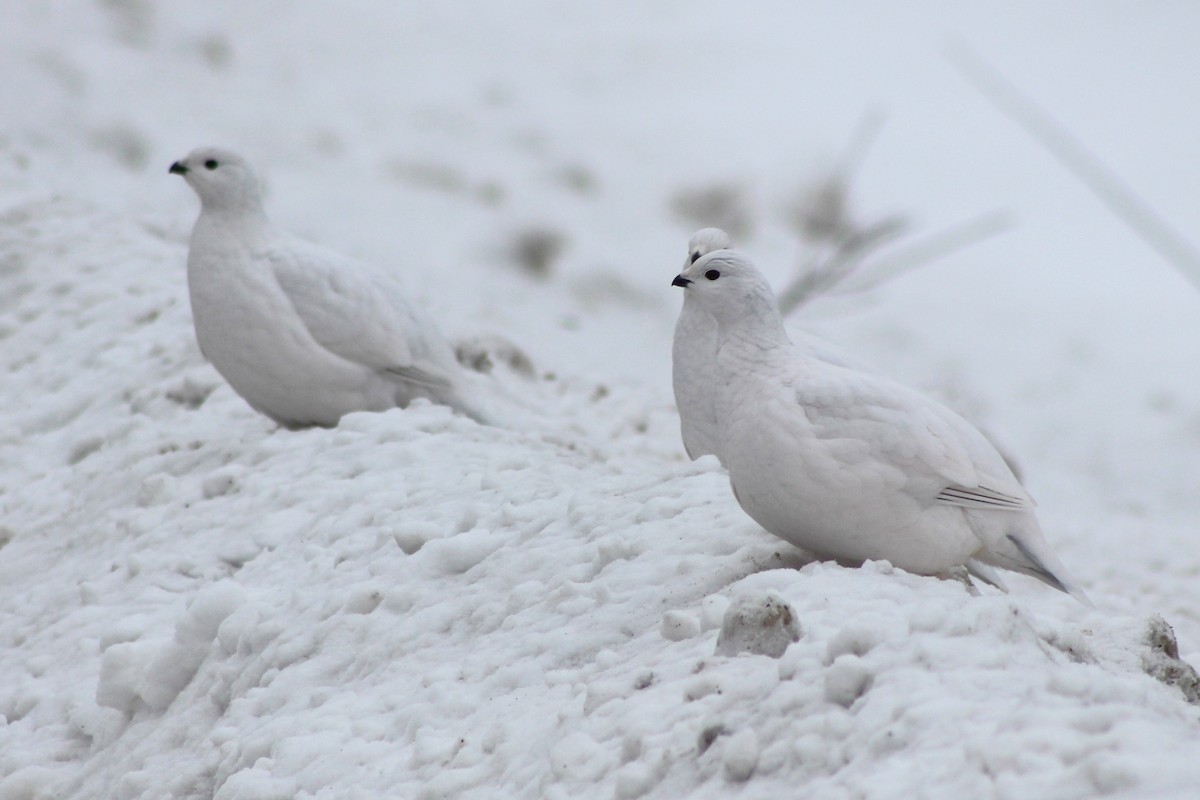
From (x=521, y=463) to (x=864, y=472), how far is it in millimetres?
1645

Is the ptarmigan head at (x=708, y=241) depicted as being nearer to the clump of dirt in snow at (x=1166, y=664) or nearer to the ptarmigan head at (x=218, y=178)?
the ptarmigan head at (x=218, y=178)

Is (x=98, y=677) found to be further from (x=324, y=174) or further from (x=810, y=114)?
(x=810, y=114)

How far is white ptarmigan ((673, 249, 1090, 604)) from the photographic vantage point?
3.02 metres

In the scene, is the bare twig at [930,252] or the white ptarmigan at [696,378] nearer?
the bare twig at [930,252]

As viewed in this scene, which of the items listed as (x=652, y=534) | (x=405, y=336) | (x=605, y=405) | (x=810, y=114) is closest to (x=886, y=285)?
(x=810, y=114)

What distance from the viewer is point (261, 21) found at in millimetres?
10734

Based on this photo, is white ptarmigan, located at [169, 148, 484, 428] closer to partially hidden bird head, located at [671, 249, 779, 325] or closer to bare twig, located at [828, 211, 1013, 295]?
bare twig, located at [828, 211, 1013, 295]

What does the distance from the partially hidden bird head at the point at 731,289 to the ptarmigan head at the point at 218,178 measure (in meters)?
2.55

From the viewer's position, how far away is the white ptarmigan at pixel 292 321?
5.13 meters

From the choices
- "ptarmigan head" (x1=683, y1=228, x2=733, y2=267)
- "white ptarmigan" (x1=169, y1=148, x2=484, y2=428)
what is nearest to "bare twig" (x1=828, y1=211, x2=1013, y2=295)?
"ptarmigan head" (x1=683, y1=228, x2=733, y2=267)

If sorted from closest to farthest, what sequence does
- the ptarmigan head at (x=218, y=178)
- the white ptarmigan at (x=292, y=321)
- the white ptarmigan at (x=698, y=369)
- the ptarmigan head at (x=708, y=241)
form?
the white ptarmigan at (x=698, y=369)
the ptarmigan head at (x=708, y=241)
the white ptarmigan at (x=292, y=321)
the ptarmigan head at (x=218, y=178)

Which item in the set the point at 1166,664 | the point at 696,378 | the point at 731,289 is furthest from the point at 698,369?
the point at 1166,664

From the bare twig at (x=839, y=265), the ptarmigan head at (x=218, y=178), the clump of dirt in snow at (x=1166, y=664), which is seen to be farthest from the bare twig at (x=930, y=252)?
the ptarmigan head at (x=218, y=178)

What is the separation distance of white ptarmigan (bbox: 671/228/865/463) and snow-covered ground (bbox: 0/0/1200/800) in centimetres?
41
